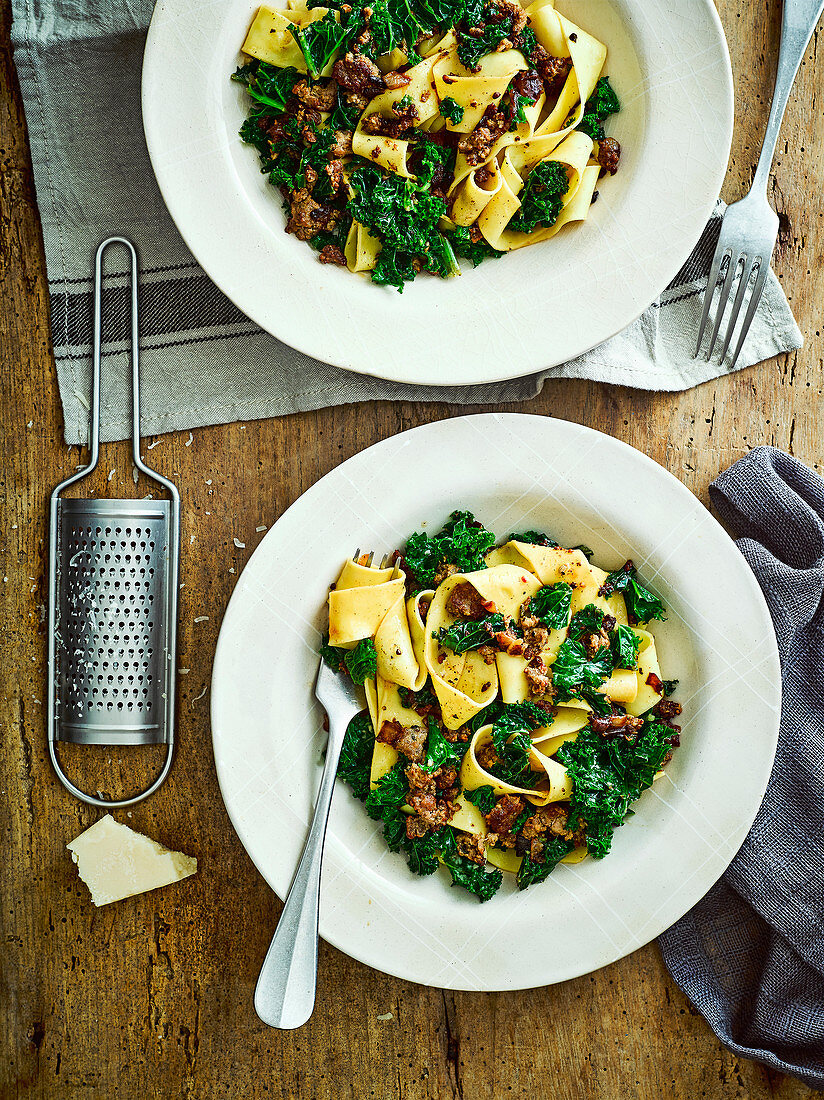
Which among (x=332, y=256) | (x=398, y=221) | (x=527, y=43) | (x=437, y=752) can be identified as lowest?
(x=437, y=752)

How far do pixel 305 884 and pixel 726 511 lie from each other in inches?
80.2

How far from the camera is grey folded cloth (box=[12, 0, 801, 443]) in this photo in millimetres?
2848

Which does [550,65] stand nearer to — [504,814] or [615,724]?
[615,724]

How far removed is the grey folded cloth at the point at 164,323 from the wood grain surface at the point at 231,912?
9 centimetres

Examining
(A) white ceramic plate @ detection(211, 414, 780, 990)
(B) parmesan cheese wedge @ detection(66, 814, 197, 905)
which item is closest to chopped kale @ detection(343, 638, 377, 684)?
(A) white ceramic plate @ detection(211, 414, 780, 990)

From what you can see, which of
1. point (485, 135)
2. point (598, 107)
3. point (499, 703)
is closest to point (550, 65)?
point (598, 107)

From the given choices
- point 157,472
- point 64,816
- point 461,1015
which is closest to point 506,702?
point 461,1015

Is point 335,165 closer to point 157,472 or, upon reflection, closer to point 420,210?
point 420,210

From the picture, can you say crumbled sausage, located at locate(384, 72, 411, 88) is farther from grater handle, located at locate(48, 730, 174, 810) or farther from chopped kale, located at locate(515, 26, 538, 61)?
grater handle, located at locate(48, 730, 174, 810)

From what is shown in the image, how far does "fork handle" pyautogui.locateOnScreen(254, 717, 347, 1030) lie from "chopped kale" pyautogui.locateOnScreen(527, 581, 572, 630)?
0.85 meters

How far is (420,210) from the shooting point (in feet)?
8.43

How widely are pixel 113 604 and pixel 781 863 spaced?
2605 mm

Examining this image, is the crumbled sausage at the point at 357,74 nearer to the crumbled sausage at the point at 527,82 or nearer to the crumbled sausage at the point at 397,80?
the crumbled sausage at the point at 397,80

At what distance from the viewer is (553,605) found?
269 cm
